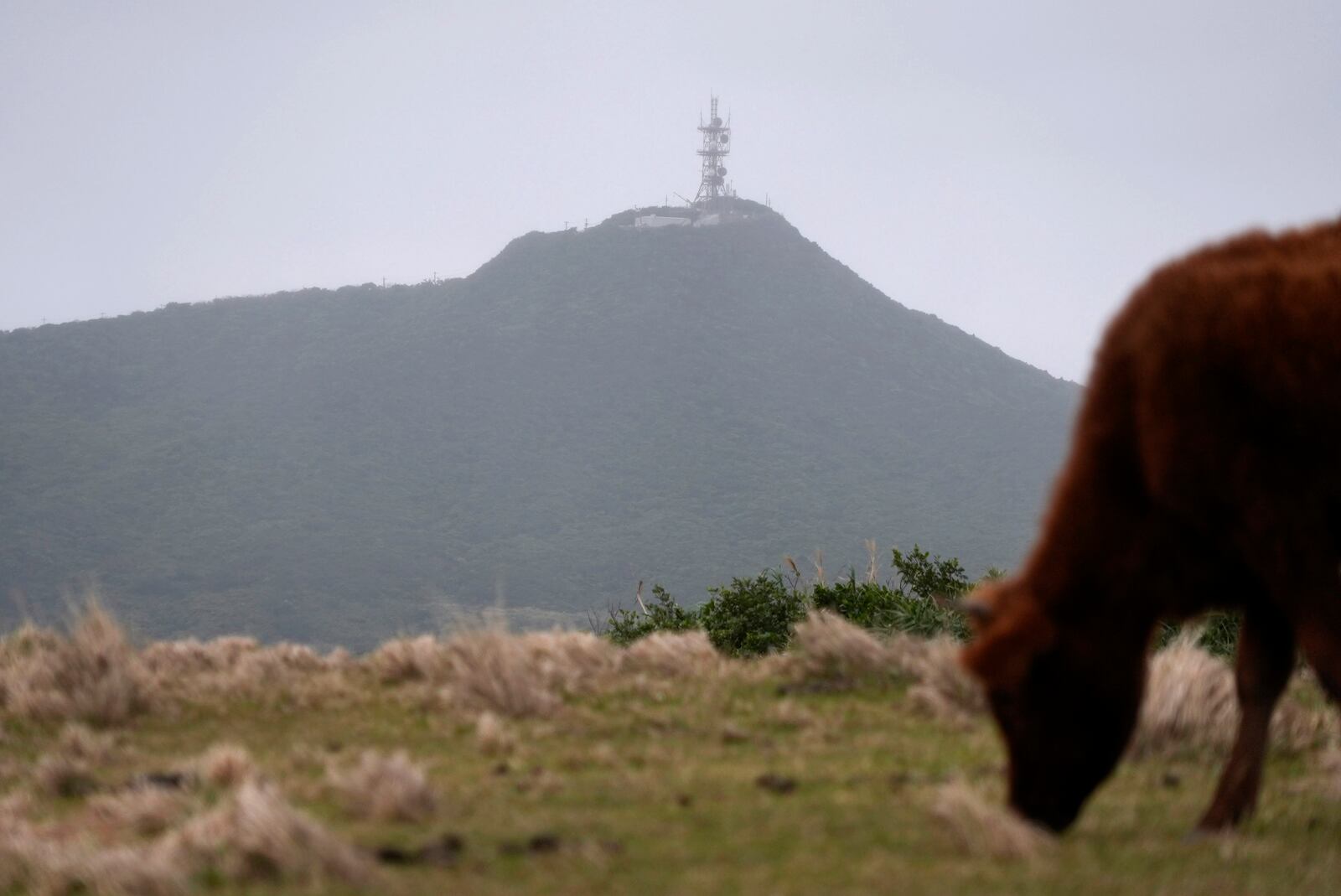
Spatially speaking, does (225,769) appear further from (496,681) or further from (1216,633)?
(1216,633)

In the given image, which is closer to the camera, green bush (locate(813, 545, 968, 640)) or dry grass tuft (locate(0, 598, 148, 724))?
dry grass tuft (locate(0, 598, 148, 724))

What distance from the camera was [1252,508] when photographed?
5395 millimetres

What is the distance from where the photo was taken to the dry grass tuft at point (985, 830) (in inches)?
213

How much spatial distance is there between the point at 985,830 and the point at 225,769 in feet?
12.6

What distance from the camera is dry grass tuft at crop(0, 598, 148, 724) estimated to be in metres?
9.14

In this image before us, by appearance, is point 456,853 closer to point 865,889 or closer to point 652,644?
point 865,889

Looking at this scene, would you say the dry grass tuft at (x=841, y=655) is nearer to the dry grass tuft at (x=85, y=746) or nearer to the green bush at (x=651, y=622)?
the dry grass tuft at (x=85, y=746)

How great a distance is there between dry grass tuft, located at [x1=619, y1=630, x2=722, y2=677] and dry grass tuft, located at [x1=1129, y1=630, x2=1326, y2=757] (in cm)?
371

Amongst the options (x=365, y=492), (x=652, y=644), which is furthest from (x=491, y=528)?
(x=652, y=644)

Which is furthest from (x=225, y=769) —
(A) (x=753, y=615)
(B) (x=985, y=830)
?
(A) (x=753, y=615)

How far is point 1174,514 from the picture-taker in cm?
565

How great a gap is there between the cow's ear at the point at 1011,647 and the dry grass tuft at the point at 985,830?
527mm

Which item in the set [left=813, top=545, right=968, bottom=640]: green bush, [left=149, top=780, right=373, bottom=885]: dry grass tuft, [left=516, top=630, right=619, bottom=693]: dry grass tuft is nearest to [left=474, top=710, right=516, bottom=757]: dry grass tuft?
[left=516, top=630, right=619, bottom=693]: dry grass tuft

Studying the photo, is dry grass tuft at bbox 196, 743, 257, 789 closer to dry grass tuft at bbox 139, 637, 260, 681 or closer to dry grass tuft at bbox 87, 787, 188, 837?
dry grass tuft at bbox 87, 787, 188, 837
